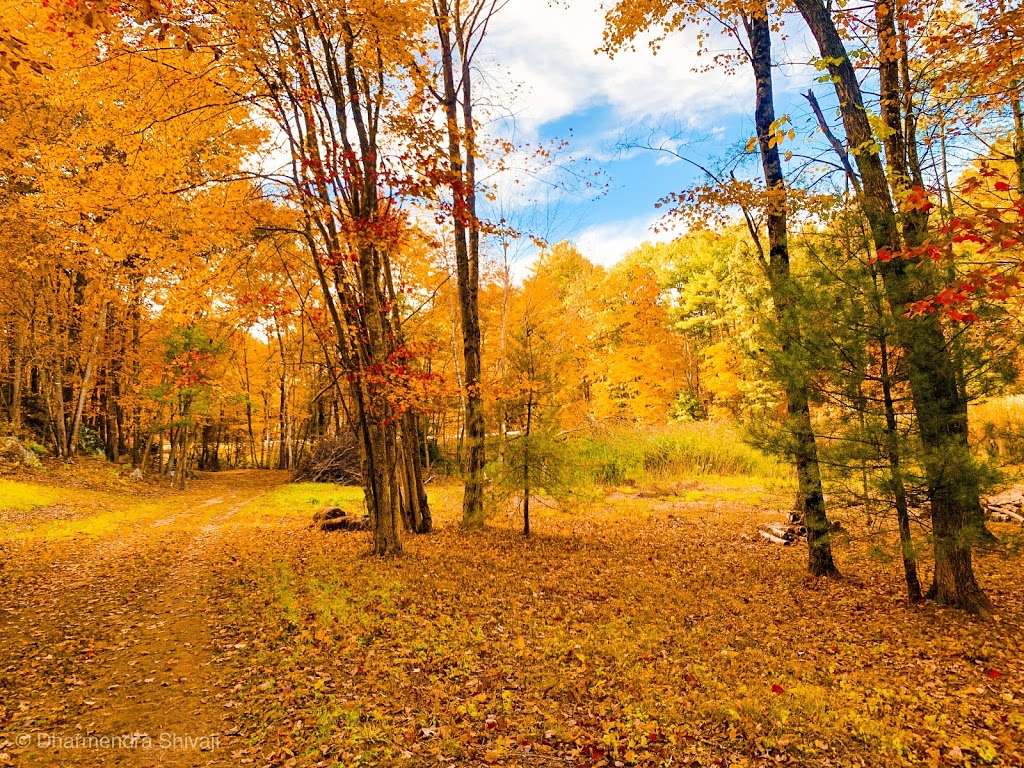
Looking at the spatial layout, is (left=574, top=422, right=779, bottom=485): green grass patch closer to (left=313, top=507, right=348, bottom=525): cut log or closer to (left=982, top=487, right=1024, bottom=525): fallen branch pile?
(left=982, top=487, right=1024, bottom=525): fallen branch pile

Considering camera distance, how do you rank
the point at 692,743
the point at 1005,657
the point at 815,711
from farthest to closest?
the point at 1005,657
the point at 815,711
the point at 692,743

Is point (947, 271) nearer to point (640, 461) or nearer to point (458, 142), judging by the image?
point (458, 142)

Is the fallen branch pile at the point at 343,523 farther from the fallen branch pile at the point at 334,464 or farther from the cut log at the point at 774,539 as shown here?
the fallen branch pile at the point at 334,464

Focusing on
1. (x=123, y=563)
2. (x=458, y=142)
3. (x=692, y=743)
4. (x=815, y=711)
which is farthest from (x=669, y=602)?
(x=458, y=142)

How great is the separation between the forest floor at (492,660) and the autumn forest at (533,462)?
0.13 ft

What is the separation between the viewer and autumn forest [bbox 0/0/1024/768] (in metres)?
3.94

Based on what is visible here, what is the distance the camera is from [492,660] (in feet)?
16.3

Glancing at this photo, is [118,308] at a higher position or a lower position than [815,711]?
higher

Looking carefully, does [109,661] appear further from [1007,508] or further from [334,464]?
[334,464]

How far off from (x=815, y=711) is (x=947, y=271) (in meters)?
4.51

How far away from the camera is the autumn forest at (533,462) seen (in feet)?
12.9

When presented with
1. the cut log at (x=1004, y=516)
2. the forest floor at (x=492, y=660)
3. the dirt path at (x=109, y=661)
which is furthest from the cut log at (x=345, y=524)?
the cut log at (x=1004, y=516)

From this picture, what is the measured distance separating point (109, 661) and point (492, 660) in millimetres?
3528

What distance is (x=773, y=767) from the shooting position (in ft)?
11.3
